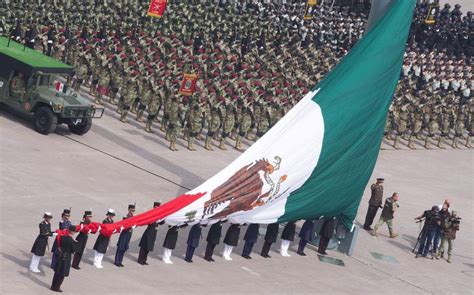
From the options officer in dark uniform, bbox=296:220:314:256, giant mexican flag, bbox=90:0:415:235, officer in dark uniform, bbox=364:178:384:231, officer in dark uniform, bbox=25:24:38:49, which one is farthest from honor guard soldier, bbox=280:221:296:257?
officer in dark uniform, bbox=25:24:38:49

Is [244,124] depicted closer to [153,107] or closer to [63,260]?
[153,107]

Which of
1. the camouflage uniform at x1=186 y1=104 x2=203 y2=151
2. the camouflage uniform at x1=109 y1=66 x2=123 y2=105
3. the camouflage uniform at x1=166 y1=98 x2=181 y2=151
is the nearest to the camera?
the camouflage uniform at x1=166 y1=98 x2=181 y2=151

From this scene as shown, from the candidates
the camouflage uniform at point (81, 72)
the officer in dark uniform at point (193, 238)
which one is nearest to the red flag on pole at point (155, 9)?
the camouflage uniform at point (81, 72)

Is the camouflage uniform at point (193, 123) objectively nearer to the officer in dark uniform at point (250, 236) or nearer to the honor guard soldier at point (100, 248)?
the officer in dark uniform at point (250, 236)

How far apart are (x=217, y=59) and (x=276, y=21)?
6.38 meters

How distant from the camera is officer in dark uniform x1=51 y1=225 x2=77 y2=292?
2636 cm

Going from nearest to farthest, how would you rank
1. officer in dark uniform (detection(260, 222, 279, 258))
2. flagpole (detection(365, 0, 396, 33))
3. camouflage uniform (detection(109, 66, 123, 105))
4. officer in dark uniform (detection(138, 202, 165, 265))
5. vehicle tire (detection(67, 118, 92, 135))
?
officer in dark uniform (detection(138, 202, 165, 265)), officer in dark uniform (detection(260, 222, 279, 258)), flagpole (detection(365, 0, 396, 33)), vehicle tire (detection(67, 118, 92, 135)), camouflage uniform (detection(109, 66, 123, 105))

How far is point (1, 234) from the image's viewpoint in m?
29.3

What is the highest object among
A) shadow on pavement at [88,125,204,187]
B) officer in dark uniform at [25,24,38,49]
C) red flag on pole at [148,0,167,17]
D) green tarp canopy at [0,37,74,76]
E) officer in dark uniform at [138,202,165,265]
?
red flag on pole at [148,0,167,17]

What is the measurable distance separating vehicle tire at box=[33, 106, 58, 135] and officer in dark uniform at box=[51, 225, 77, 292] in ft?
37.0

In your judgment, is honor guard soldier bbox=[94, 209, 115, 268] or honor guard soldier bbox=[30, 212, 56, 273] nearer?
honor guard soldier bbox=[30, 212, 56, 273]

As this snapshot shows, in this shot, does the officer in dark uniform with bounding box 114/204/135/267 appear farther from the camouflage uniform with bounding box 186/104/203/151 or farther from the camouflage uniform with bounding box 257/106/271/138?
the camouflage uniform with bounding box 257/106/271/138

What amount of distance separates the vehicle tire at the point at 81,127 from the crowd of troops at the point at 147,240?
7.54 m

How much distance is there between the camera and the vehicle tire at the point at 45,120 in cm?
3784
